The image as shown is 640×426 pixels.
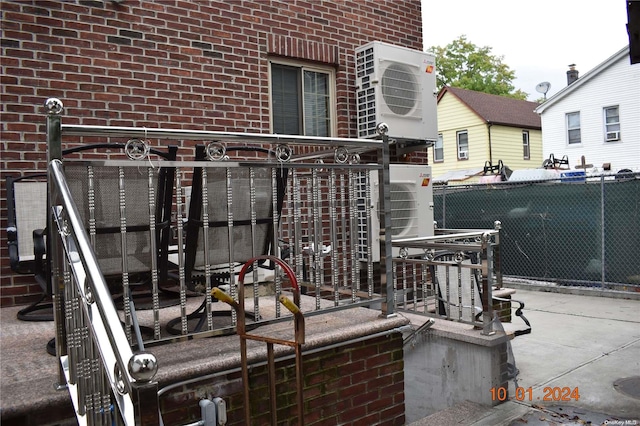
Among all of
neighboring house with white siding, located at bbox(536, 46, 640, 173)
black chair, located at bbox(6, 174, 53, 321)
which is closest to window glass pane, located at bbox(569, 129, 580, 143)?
neighboring house with white siding, located at bbox(536, 46, 640, 173)

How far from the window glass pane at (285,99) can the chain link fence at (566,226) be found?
5.62 metres

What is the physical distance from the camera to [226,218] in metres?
2.80

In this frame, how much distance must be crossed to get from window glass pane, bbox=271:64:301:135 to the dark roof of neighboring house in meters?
18.4

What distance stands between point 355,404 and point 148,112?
2967 millimetres

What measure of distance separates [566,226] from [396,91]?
5028 mm

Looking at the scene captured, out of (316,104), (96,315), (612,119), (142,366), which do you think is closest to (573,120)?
(612,119)

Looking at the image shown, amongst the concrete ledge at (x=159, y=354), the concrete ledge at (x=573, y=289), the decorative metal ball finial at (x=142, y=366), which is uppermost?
the decorative metal ball finial at (x=142, y=366)

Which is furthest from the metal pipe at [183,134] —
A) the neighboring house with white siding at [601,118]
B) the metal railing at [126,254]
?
the neighboring house with white siding at [601,118]

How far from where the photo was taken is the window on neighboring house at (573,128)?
66.4ft

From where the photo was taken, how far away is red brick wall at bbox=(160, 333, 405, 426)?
253 cm

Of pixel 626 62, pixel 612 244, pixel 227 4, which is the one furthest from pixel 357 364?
pixel 626 62

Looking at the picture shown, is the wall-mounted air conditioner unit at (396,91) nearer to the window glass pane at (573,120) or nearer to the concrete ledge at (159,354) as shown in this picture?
the concrete ledge at (159,354)

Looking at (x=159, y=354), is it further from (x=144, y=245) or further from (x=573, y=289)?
(x=573, y=289)

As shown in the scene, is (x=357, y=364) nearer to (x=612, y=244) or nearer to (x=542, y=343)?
(x=542, y=343)
